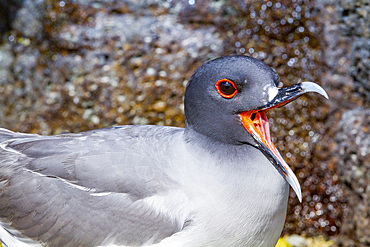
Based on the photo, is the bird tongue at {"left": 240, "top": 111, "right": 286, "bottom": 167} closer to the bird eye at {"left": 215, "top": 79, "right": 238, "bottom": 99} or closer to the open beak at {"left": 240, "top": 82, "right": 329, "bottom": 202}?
the open beak at {"left": 240, "top": 82, "right": 329, "bottom": 202}

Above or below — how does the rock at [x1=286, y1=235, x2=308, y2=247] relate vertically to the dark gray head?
below

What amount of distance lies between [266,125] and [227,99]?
0.29 metres

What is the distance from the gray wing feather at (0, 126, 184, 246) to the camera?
9.04 feet

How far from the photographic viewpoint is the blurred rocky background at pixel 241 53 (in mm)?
5031

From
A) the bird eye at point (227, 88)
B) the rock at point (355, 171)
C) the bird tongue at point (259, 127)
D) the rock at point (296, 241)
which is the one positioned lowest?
the rock at point (296, 241)

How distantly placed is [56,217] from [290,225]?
119 inches

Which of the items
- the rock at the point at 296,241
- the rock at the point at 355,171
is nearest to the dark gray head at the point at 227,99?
the rock at the point at 355,171

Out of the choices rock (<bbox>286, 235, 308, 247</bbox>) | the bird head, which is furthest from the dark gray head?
rock (<bbox>286, 235, 308, 247</bbox>)

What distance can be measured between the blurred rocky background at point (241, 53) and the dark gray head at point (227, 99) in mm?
2343

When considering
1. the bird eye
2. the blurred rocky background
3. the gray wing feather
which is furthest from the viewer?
the blurred rocky background

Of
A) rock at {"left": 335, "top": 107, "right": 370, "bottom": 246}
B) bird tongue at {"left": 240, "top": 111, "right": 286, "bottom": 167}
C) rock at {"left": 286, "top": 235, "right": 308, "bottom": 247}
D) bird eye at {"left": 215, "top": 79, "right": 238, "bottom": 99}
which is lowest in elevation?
rock at {"left": 286, "top": 235, "right": 308, "bottom": 247}

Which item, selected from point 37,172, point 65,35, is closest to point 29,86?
point 65,35

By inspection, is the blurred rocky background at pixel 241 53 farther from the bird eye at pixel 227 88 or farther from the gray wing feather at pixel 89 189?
the bird eye at pixel 227 88

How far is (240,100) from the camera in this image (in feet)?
8.50
